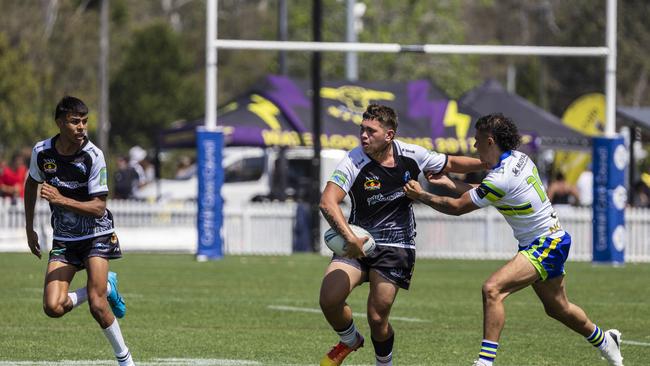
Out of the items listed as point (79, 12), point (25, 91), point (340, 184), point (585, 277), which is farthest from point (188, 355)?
point (79, 12)

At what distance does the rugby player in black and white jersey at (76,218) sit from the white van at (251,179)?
24.9 metres

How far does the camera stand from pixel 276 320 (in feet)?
46.4

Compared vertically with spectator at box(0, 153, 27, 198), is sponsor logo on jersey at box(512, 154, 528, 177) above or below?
above

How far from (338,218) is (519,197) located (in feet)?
4.58

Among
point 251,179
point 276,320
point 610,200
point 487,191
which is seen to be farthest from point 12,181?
point 487,191

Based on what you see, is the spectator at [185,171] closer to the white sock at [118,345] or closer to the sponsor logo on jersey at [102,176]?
the sponsor logo on jersey at [102,176]

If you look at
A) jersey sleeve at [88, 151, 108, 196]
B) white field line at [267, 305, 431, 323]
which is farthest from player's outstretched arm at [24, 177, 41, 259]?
white field line at [267, 305, 431, 323]

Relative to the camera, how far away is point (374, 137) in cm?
956

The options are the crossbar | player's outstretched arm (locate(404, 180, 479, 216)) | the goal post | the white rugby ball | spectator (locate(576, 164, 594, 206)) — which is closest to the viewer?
the white rugby ball

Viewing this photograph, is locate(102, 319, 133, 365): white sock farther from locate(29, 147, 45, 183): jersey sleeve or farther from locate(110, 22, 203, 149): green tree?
locate(110, 22, 203, 149): green tree

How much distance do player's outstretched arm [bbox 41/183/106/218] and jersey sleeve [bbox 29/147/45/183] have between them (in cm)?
23

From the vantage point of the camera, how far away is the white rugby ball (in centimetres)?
942

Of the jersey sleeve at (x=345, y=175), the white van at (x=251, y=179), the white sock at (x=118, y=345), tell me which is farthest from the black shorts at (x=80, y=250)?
the white van at (x=251, y=179)

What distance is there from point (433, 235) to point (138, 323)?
46.0 feet
